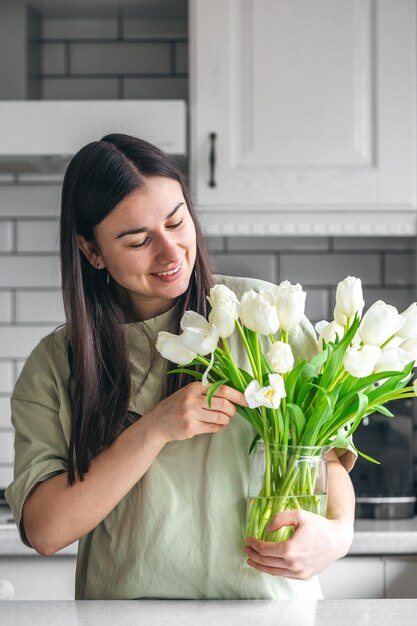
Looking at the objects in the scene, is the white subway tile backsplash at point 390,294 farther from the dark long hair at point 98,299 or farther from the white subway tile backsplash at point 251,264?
the dark long hair at point 98,299

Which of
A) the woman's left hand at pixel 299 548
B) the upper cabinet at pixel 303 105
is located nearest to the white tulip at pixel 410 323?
the woman's left hand at pixel 299 548

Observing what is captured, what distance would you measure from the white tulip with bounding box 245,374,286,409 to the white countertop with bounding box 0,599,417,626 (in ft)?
0.88

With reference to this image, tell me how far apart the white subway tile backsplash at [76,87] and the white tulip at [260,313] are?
1652mm

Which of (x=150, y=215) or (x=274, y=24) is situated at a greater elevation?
(x=274, y=24)

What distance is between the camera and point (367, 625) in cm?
105

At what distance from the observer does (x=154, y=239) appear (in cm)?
125

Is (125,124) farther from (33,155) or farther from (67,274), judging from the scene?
(67,274)

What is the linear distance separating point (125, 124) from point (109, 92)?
438mm

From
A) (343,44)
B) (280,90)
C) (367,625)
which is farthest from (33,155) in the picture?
(367,625)

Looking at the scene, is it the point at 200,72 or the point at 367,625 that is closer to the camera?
the point at 367,625

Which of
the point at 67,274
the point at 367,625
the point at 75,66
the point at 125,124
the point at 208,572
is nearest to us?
the point at 367,625

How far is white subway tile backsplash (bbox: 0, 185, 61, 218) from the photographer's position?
2531 mm

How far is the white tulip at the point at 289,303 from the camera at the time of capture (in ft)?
3.29

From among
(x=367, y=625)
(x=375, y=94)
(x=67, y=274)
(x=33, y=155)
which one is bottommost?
(x=367, y=625)
